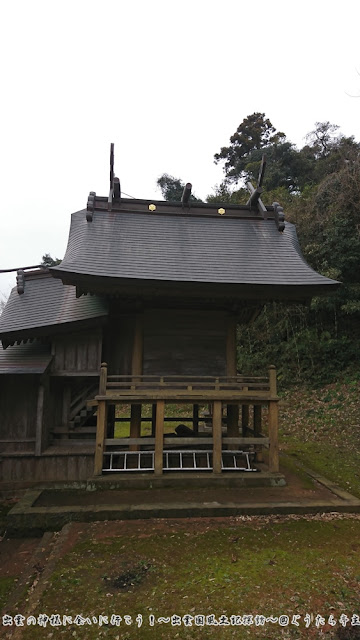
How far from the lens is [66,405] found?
870 centimetres

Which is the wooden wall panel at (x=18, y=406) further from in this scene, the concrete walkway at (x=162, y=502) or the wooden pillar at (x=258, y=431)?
the wooden pillar at (x=258, y=431)

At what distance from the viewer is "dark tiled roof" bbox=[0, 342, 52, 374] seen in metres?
7.93

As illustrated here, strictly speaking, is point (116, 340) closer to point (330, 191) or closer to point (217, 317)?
point (217, 317)

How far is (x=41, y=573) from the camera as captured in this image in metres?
4.68

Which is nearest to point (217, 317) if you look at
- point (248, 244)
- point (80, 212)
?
point (248, 244)

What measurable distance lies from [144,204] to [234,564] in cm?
899

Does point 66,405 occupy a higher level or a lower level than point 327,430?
higher

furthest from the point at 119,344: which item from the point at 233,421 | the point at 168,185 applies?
the point at 168,185

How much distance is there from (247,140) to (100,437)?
123ft

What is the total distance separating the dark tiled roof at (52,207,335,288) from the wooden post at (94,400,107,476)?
2.82 m

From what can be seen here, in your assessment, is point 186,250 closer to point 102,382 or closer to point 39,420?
point 102,382

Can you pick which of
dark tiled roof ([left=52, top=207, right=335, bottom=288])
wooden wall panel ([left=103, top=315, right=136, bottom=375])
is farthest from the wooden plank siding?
dark tiled roof ([left=52, top=207, right=335, bottom=288])

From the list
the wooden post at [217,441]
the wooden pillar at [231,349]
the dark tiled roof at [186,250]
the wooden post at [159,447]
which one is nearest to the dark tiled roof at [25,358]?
the dark tiled roof at [186,250]

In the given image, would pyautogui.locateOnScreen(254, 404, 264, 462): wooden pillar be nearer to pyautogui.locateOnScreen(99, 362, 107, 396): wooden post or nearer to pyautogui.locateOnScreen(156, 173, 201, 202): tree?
pyautogui.locateOnScreen(99, 362, 107, 396): wooden post
